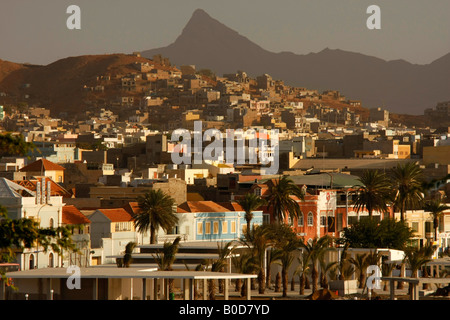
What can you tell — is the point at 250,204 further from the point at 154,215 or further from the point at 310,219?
the point at 154,215

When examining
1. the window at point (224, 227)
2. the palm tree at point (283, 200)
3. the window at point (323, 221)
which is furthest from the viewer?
the window at point (323, 221)

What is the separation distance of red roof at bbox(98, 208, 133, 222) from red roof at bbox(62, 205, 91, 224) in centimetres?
243

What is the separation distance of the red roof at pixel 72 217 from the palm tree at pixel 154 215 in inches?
163

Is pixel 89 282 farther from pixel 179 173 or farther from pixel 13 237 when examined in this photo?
pixel 179 173

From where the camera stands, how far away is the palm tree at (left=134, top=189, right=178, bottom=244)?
84562 mm

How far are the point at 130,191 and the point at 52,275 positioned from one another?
186 feet

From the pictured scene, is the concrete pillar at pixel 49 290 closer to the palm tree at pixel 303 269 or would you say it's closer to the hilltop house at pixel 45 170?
the palm tree at pixel 303 269

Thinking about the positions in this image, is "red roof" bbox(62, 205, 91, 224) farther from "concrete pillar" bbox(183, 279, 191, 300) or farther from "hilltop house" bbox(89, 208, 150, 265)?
"concrete pillar" bbox(183, 279, 191, 300)

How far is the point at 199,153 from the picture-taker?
182 metres

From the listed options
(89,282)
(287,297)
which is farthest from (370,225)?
(89,282)

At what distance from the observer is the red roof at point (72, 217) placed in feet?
260

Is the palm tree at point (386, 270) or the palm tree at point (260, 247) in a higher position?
the palm tree at point (260, 247)

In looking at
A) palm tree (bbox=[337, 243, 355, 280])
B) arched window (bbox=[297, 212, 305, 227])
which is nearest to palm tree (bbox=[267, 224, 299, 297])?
palm tree (bbox=[337, 243, 355, 280])

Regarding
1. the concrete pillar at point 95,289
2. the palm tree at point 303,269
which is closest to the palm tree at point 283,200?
the palm tree at point 303,269
